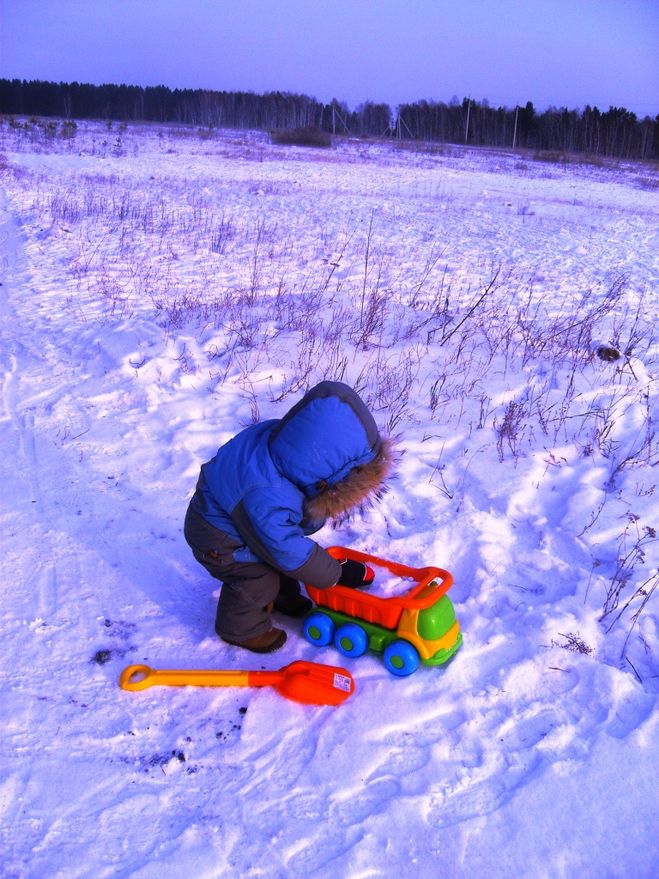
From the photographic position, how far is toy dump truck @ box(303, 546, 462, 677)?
2768 mm

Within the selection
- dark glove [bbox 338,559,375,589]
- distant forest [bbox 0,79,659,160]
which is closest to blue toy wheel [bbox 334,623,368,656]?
dark glove [bbox 338,559,375,589]

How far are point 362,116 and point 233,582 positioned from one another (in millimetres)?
69255

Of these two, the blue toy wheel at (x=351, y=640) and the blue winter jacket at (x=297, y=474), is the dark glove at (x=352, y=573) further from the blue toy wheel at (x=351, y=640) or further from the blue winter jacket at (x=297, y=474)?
the blue winter jacket at (x=297, y=474)

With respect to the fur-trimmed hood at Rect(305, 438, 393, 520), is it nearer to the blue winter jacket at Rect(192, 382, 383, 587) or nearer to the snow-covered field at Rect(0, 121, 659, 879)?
the blue winter jacket at Rect(192, 382, 383, 587)

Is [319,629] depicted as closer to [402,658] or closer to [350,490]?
[402,658]

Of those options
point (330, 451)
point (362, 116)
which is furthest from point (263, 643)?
point (362, 116)

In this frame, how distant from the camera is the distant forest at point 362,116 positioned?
1921 inches

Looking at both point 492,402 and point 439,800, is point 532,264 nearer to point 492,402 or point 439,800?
point 492,402

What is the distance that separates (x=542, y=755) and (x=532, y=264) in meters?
8.51

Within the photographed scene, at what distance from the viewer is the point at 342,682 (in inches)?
105

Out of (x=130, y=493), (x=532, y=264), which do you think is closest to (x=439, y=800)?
(x=130, y=493)

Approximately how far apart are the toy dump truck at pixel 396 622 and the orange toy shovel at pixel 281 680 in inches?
8.6

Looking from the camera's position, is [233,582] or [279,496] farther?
[233,582]

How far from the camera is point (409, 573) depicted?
313cm
